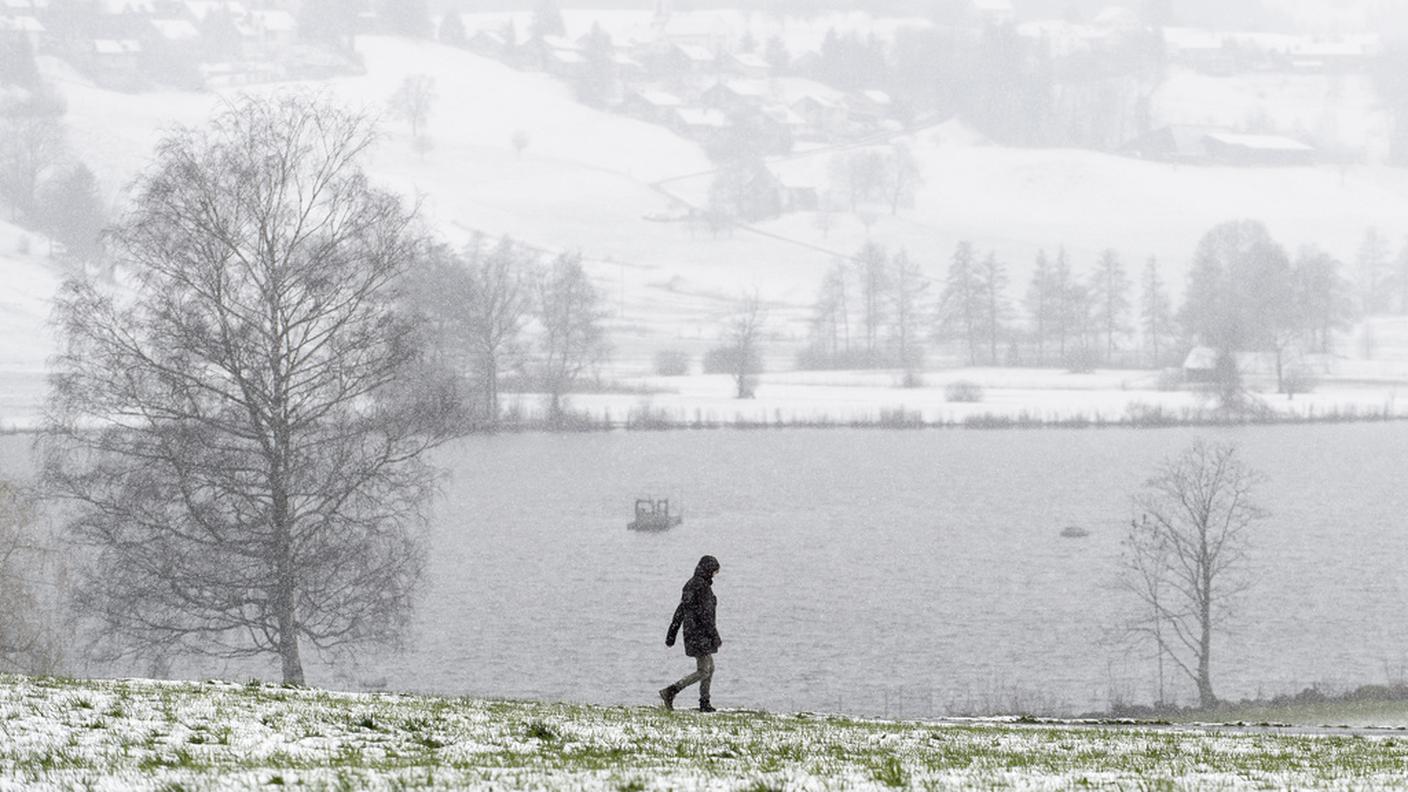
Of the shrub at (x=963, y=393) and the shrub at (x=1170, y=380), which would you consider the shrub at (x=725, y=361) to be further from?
the shrub at (x=1170, y=380)

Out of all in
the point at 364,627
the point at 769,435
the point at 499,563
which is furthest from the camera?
the point at 769,435

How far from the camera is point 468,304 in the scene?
143 meters

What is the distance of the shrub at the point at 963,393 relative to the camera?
155m

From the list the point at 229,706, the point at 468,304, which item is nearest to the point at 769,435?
the point at 468,304

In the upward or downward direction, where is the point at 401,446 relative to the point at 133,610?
upward

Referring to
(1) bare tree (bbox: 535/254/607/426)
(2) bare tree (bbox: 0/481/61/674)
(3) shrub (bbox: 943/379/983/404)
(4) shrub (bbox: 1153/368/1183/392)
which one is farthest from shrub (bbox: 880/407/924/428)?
(2) bare tree (bbox: 0/481/61/674)

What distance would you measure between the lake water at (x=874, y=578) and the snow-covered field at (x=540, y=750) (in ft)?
85.0

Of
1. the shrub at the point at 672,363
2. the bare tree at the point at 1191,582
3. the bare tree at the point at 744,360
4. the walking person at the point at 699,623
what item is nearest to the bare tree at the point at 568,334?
the shrub at the point at 672,363

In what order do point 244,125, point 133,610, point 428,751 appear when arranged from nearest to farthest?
point 428,751 → point 133,610 → point 244,125

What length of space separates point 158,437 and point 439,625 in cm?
2343

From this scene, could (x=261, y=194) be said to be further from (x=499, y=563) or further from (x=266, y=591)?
(x=499, y=563)

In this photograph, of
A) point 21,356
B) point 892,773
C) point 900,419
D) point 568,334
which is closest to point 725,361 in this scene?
point 568,334

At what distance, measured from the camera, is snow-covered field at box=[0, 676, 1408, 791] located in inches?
500

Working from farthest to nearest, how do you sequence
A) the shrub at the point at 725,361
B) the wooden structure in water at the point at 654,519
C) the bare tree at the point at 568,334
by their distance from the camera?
the shrub at the point at 725,361 → the bare tree at the point at 568,334 → the wooden structure in water at the point at 654,519
